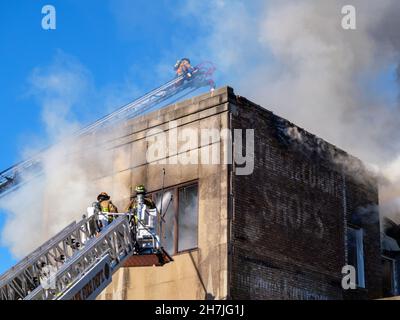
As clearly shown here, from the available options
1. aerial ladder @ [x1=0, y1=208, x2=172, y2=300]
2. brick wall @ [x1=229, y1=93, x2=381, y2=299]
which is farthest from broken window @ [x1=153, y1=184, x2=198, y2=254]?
aerial ladder @ [x1=0, y1=208, x2=172, y2=300]

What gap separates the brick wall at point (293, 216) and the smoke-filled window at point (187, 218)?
1.02 metres

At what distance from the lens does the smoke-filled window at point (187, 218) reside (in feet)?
54.6

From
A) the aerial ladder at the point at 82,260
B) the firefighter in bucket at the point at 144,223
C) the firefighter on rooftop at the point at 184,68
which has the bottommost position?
the aerial ladder at the point at 82,260

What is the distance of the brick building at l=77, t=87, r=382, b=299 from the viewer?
52.9 ft

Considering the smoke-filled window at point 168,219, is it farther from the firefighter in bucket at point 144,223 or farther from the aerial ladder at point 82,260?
the firefighter in bucket at point 144,223

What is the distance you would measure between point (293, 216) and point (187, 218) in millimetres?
2297

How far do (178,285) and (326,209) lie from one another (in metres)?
4.14

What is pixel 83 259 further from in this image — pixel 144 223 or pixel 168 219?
pixel 168 219

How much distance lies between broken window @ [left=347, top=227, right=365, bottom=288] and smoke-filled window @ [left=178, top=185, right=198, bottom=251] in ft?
14.0

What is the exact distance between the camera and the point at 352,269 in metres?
18.9

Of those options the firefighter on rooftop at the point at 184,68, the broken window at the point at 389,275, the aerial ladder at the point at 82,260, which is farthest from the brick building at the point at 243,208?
the firefighter on rooftop at the point at 184,68

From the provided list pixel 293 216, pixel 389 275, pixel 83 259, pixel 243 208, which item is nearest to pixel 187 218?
pixel 243 208
